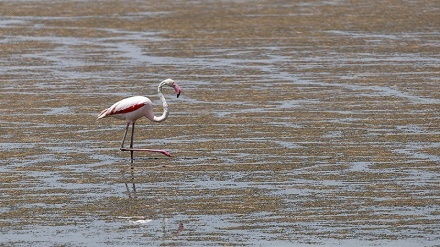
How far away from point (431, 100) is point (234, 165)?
5780 mm

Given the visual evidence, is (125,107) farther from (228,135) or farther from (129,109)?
Answer: (228,135)

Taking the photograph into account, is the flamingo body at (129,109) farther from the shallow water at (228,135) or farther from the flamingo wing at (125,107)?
the shallow water at (228,135)

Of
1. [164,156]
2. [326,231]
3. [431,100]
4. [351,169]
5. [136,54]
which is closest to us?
[326,231]

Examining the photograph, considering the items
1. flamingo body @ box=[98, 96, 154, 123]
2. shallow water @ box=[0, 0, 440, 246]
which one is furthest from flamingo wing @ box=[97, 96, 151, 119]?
shallow water @ box=[0, 0, 440, 246]

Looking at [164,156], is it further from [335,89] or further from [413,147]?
[335,89]

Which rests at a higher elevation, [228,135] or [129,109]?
[129,109]

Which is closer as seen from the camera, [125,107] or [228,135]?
[125,107]

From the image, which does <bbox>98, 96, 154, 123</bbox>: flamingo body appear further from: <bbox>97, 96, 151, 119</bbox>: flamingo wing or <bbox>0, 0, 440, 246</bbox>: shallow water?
<bbox>0, 0, 440, 246</bbox>: shallow water

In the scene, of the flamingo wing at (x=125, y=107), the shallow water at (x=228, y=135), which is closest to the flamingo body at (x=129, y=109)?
the flamingo wing at (x=125, y=107)

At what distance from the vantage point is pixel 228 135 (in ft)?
54.4

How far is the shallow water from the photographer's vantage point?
461 inches

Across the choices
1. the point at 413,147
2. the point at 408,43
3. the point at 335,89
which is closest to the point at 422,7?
the point at 408,43

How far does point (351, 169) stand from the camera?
1422cm

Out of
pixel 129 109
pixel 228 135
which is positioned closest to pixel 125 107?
pixel 129 109
